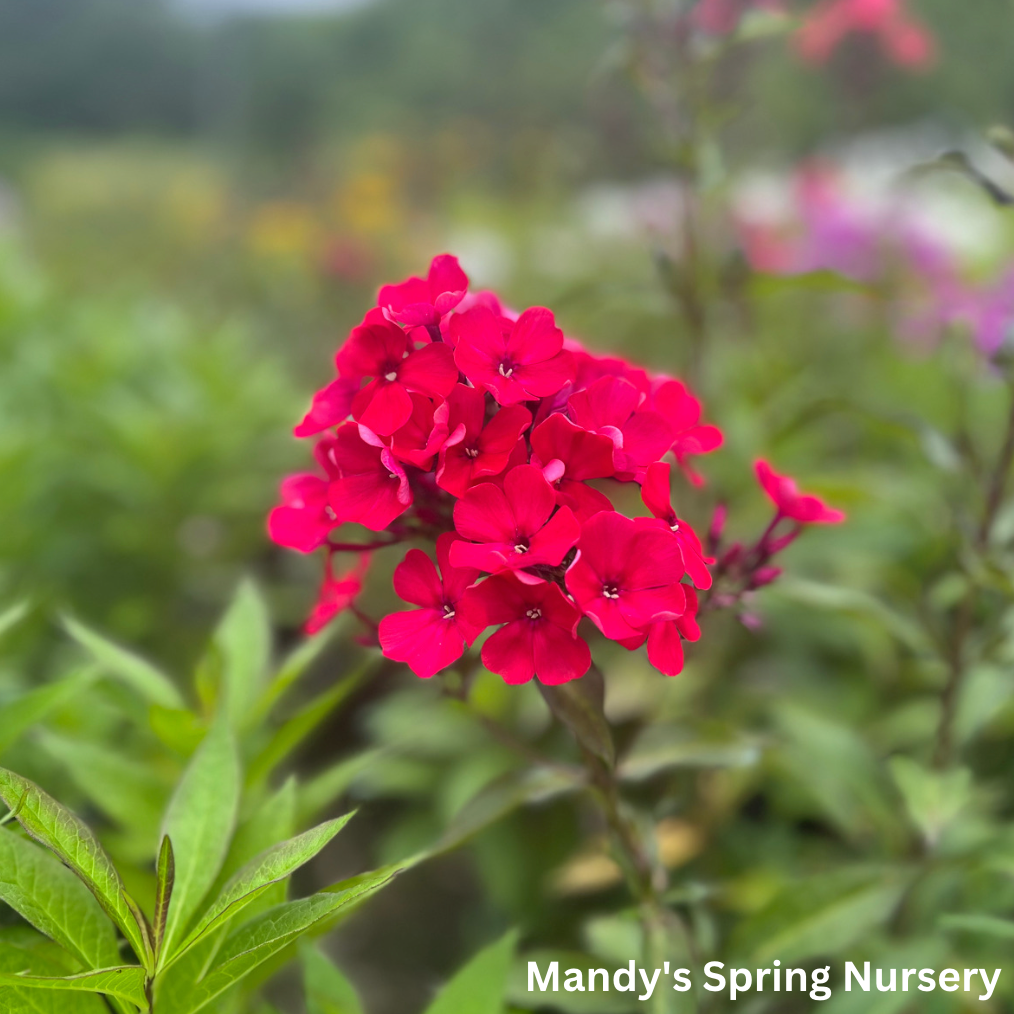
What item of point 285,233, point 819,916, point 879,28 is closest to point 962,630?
point 819,916

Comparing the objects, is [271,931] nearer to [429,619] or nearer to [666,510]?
[429,619]

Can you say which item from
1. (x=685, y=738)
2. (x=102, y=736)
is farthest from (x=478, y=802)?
(x=102, y=736)

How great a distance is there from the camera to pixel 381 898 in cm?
204

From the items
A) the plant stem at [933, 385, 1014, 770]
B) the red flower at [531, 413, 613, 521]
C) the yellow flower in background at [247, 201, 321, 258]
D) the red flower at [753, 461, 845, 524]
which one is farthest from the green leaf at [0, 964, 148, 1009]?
the yellow flower in background at [247, 201, 321, 258]

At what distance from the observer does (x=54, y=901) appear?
761 mm

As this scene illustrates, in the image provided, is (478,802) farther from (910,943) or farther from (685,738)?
(910,943)

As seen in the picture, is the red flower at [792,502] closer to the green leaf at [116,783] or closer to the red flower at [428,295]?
the red flower at [428,295]

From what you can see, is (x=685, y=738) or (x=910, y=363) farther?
(x=910, y=363)

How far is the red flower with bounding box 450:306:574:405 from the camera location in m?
0.74

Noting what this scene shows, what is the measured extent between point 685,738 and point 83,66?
922 inches

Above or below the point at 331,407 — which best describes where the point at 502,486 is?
below

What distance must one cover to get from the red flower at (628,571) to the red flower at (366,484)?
0.53ft

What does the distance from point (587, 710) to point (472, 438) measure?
28 centimetres

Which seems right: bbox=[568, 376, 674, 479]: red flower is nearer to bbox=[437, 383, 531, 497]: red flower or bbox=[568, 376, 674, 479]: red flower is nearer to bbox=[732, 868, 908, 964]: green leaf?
bbox=[437, 383, 531, 497]: red flower
